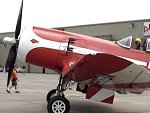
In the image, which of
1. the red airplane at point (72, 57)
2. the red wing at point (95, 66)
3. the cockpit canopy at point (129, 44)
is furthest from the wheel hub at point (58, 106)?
the cockpit canopy at point (129, 44)

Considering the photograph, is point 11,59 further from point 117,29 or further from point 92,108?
point 117,29

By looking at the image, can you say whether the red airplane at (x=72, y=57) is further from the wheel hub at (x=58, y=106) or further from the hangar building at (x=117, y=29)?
the hangar building at (x=117, y=29)

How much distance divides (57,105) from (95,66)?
1.50 meters

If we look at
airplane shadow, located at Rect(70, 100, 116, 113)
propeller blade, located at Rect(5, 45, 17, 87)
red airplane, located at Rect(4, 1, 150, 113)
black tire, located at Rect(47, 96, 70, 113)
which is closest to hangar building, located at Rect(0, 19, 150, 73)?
airplane shadow, located at Rect(70, 100, 116, 113)

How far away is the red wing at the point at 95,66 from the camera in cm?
775

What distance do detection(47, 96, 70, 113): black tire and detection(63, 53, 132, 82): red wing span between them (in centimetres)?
70

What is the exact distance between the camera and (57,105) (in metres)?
8.60

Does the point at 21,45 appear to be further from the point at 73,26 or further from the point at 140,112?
the point at 73,26

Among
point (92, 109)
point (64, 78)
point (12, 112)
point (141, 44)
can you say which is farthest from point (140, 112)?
point (12, 112)

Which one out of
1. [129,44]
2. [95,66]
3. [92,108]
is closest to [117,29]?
[92,108]

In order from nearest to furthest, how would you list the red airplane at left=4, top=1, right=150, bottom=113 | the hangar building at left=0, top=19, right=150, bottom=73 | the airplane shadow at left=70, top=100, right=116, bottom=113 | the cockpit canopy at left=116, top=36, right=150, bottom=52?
the red airplane at left=4, top=1, right=150, bottom=113, the cockpit canopy at left=116, top=36, right=150, bottom=52, the airplane shadow at left=70, top=100, right=116, bottom=113, the hangar building at left=0, top=19, right=150, bottom=73

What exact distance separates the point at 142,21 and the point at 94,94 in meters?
34.3

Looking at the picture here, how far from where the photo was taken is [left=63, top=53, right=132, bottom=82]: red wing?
775 cm

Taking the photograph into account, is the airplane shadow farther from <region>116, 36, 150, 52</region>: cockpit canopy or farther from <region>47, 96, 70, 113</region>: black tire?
<region>116, 36, 150, 52</region>: cockpit canopy
